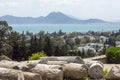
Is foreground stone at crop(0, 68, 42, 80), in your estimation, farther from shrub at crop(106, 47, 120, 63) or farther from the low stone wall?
shrub at crop(106, 47, 120, 63)

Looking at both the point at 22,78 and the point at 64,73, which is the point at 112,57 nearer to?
the point at 64,73

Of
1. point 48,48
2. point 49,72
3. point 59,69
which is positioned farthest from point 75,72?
point 48,48

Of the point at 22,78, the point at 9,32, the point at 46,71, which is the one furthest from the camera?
the point at 9,32

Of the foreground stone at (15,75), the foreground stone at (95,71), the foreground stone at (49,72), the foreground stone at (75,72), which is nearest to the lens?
the foreground stone at (15,75)

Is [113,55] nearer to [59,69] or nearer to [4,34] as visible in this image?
[59,69]

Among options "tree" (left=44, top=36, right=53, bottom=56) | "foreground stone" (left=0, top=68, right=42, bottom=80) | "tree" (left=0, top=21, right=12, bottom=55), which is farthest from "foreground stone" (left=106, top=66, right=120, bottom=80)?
"tree" (left=44, top=36, right=53, bottom=56)

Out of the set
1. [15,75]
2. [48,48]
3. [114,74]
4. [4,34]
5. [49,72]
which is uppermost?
[15,75]

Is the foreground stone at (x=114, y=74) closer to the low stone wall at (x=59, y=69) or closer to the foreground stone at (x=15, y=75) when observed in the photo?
the low stone wall at (x=59, y=69)

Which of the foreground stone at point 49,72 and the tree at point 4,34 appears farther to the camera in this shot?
the tree at point 4,34

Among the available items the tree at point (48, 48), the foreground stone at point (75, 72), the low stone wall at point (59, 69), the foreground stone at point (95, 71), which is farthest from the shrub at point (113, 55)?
the tree at point (48, 48)

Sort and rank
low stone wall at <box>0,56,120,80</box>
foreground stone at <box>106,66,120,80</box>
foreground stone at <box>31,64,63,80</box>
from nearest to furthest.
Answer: low stone wall at <box>0,56,120,80</box> < foreground stone at <box>31,64,63,80</box> < foreground stone at <box>106,66,120,80</box>

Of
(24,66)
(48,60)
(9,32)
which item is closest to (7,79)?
(24,66)

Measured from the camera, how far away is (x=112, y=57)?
1855 cm

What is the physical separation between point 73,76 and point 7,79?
10.1ft
